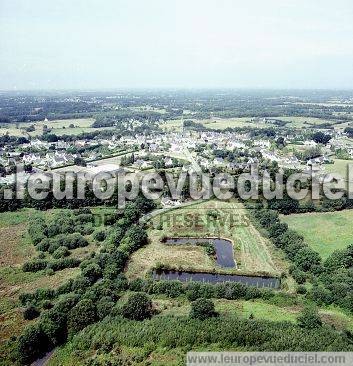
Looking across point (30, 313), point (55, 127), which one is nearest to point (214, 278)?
point (30, 313)

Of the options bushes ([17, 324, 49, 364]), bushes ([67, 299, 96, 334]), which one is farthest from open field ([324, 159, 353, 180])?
bushes ([17, 324, 49, 364])

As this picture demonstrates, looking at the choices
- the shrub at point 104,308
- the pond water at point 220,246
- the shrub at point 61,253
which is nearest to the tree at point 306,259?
the pond water at point 220,246

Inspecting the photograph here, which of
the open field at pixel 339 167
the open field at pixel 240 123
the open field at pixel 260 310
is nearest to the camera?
the open field at pixel 260 310

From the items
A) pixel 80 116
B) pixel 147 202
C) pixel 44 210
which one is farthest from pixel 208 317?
pixel 80 116

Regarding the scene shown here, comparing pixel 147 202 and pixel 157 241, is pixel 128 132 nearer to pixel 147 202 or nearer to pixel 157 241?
pixel 147 202

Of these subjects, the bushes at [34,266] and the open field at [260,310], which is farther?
the bushes at [34,266]

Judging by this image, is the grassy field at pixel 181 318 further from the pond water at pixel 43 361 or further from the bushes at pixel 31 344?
the bushes at pixel 31 344
